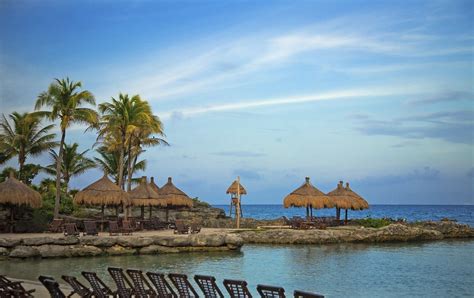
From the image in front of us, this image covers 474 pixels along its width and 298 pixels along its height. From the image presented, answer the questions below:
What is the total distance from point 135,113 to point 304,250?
13.4 m

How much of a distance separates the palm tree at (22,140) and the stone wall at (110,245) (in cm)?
1315

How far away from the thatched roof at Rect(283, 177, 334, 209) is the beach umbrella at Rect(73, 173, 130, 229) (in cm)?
1128

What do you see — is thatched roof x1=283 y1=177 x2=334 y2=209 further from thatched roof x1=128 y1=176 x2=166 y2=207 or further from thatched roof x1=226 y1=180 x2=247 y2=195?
thatched roof x1=128 y1=176 x2=166 y2=207

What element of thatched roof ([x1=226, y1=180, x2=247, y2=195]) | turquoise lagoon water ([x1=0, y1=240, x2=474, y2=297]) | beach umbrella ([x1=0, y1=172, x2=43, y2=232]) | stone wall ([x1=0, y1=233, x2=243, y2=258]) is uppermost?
thatched roof ([x1=226, y1=180, x2=247, y2=195])

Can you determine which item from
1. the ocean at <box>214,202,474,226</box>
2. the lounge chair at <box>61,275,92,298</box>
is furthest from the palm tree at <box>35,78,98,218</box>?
the ocean at <box>214,202,474,226</box>

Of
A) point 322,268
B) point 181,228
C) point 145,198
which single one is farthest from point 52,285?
point 145,198

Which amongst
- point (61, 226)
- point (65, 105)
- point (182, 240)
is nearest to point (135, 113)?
point (65, 105)

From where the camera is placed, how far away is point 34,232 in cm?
2666

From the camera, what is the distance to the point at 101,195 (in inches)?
1079

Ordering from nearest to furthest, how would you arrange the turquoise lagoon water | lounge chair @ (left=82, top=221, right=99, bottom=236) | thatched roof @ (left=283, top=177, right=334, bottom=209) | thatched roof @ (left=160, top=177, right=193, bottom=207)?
1. the turquoise lagoon water
2. lounge chair @ (left=82, top=221, right=99, bottom=236)
3. thatched roof @ (left=160, top=177, right=193, bottom=207)
4. thatched roof @ (left=283, top=177, right=334, bottom=209)

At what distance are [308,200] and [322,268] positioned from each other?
1353 cm

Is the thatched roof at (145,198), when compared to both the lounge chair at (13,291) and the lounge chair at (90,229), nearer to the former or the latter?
the lounge chair at (90,229)

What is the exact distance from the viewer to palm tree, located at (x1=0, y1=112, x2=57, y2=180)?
3394cm

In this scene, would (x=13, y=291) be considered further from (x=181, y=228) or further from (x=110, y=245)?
(x=181, y=228)
